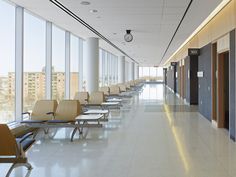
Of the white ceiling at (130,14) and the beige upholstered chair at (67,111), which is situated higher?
the white ceiling at (130,14)

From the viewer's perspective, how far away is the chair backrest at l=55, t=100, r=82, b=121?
317 inches

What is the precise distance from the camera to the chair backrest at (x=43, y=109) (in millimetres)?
8062

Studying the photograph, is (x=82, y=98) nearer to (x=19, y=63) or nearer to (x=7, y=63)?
(x=19, y=63)

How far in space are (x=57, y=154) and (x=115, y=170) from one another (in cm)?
151

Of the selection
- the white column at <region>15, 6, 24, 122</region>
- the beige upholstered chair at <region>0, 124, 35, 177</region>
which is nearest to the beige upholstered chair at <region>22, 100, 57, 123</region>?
the white column at <region>15, 6, 24, 122</region>

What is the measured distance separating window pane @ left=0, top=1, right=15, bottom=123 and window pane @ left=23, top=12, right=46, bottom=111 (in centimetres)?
62

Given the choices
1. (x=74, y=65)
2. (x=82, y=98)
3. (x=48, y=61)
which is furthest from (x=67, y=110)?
(x=74, y=65)

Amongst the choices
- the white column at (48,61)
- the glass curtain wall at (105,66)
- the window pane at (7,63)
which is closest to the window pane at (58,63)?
the white column at (48,61)

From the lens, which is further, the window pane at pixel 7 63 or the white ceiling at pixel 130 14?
the window pane at pixel 7 63

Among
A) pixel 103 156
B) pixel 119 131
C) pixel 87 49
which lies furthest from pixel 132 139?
pixel 87 49

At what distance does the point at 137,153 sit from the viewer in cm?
579

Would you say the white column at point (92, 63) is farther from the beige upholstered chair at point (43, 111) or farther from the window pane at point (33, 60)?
the beige upholstered chair at point (43, 111)

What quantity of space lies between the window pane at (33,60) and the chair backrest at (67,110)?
1.37 meters

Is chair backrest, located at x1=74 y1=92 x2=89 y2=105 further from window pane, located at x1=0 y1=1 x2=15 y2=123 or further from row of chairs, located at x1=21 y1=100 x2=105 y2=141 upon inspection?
window pane, located at x1=0 y1=1 x2=15 y2=123
